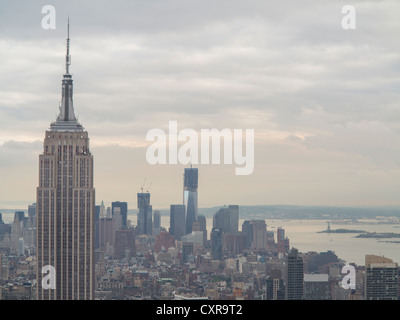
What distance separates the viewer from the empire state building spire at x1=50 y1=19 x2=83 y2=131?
62.0 feet

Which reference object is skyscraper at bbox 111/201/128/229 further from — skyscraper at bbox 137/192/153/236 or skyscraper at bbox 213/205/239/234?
skyscraper at bbox 213/205/239/234

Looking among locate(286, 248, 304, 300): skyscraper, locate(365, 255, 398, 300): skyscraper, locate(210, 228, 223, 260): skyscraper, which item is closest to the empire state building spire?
locate(286, 248, 304, 300): skyscraper

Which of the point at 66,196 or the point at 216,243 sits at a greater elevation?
the point at 66,196

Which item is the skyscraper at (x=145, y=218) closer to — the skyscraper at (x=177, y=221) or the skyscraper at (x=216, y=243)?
the skyscraper at (x=177, y=221)

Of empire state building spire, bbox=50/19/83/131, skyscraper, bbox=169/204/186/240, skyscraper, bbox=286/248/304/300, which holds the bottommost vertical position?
skyscraper, bbox=286/248/304/300

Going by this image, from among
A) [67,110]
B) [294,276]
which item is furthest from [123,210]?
[294,276]

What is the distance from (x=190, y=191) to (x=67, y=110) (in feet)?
13.9

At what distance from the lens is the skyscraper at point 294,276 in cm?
1719

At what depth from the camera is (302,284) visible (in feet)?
60.0

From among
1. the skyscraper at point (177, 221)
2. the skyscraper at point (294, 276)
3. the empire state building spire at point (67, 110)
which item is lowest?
the skyscraper at point (294, 276)

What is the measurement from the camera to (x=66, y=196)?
19109 millimetres

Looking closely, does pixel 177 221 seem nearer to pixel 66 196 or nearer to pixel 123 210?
pixel 123 210

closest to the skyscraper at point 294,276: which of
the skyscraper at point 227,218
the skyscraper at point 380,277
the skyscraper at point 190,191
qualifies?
the skyscraper at point 380,277
